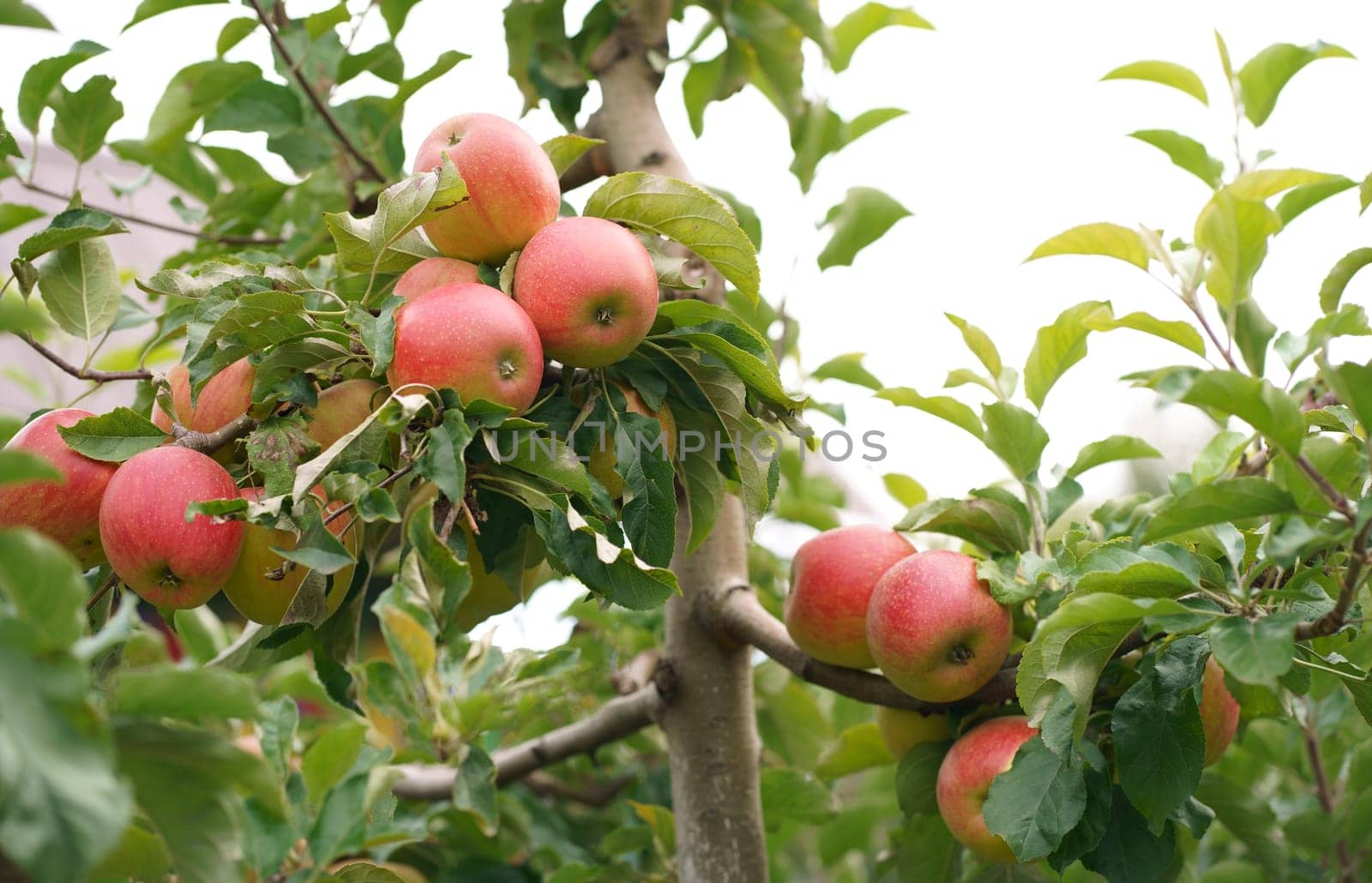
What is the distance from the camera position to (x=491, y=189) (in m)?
0.90

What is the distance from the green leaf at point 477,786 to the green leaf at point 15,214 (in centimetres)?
70

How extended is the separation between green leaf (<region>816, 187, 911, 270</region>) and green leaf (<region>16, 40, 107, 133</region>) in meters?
0.93

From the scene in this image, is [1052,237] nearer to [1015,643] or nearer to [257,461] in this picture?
[1015,643]

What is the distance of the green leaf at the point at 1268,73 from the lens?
1.20m

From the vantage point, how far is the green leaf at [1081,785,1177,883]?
961mm

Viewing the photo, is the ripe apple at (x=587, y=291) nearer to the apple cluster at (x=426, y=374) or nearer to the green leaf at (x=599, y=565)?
the apple cluster at (x=426, y=374)

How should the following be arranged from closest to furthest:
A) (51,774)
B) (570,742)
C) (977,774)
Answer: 1. (51,774)
2. (977,774)
3. (570,742)

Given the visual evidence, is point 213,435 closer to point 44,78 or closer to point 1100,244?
point 44,78

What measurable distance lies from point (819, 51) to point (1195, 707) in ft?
3.40

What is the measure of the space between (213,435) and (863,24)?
1124 millimetres

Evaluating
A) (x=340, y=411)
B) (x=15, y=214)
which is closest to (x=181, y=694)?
(x=340, y=411)

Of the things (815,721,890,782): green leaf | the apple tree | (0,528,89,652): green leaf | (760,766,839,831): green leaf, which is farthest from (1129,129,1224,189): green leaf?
(0,528,89,652): green leaf

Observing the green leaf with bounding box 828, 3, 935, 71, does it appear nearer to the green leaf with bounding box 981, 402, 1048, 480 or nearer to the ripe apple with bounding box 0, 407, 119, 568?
the green leaf with bounding box 981, 402, 1048, 480

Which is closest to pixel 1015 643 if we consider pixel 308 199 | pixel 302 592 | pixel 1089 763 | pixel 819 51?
pixel 1089 763
